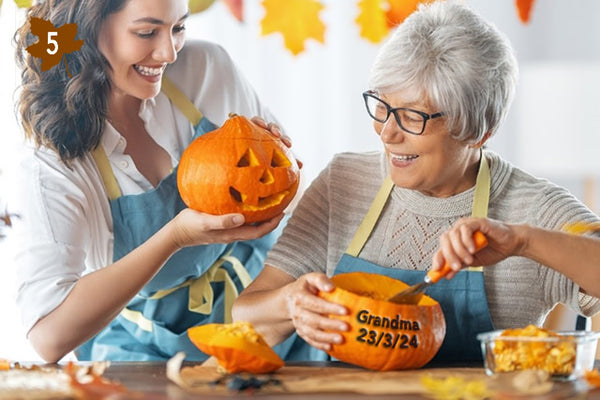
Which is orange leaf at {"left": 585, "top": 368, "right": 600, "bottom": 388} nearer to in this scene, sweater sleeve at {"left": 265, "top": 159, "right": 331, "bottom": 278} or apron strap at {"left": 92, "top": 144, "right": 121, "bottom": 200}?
sweater sleeve at {"left": 265, "top": 159, "right": 331, "bottom": 278}

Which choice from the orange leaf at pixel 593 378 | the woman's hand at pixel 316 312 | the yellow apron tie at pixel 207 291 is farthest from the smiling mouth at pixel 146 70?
the orange leaf at pixel 593 378

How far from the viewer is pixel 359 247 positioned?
1.79 metres

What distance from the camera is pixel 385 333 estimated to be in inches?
53.6

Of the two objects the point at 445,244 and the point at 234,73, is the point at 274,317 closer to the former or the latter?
the point at 445,244

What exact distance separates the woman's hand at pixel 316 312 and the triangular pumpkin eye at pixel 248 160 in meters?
0.26

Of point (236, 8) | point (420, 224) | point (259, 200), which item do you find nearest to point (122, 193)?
point (259, 200)

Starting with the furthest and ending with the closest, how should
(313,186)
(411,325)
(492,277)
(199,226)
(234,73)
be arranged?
1. (234,73)
2. (313,186)
3. (492,277)
4. (199,226)
5. (411,325)

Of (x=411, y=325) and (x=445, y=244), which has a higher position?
(x=445, y=244)

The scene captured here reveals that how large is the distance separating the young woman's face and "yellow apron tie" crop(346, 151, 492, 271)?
557mm

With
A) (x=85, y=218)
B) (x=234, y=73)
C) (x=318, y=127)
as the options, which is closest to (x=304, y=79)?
(x=318, y=127)

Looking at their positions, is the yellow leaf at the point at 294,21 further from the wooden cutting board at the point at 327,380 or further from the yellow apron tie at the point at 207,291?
the wooden cutting board at the point at 327,380

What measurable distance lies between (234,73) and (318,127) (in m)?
1.45

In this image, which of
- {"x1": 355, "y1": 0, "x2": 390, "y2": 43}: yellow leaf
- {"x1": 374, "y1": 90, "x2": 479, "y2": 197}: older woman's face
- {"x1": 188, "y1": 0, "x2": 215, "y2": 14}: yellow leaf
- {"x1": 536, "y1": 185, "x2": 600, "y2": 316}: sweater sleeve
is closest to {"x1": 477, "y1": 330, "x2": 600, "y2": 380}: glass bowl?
{"x1": 536, "y1": 185, "x2": 600, "y2": 316}: sweater sleeve

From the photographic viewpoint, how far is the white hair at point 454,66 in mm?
1606
